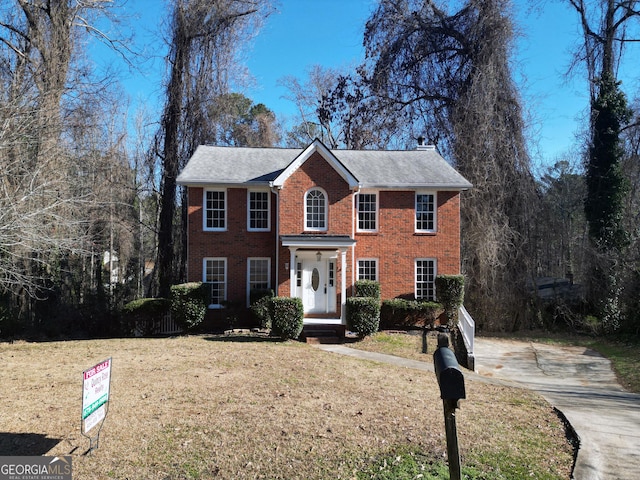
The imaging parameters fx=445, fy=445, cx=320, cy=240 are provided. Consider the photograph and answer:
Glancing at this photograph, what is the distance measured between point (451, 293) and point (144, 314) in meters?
12.3

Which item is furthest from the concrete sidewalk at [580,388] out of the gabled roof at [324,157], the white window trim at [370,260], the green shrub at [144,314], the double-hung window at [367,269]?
the green shrub at [144,314]

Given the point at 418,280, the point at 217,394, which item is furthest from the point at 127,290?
the point at 217,394

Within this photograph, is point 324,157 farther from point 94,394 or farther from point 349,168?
point 94,394

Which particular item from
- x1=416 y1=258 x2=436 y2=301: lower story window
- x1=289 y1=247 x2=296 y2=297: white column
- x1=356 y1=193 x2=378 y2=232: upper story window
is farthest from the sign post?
x1=416 y1=258 x2=436 y2=301: lower story window

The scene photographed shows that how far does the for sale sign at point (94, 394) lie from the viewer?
18.3ft

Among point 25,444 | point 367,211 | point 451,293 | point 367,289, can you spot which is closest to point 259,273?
point 367,289

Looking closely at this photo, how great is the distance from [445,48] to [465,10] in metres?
2.18

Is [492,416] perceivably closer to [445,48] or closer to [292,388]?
[292,388]

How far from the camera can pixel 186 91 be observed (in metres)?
25.8

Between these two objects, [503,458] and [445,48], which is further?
[445,48]

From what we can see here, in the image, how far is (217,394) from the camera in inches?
337

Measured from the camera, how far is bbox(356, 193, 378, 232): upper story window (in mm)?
19078

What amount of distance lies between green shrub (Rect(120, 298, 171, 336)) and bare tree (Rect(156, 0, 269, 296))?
6.97 metres

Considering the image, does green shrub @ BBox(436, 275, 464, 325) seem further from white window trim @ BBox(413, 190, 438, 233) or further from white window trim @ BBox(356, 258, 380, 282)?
white window trim @ BBox(356, 258, 380, 282)
